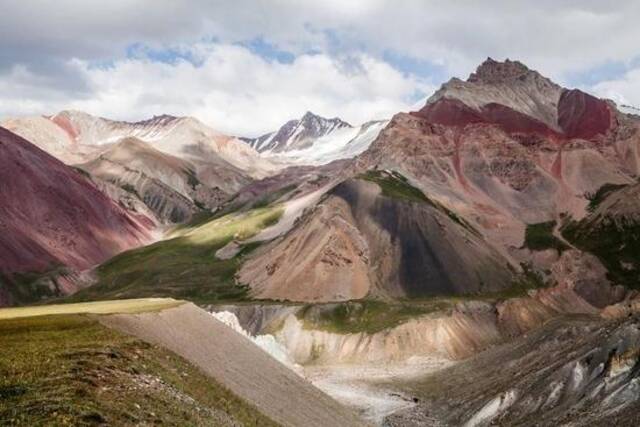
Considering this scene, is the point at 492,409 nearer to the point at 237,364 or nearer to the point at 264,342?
the point at 237,364

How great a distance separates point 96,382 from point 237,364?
838 inches

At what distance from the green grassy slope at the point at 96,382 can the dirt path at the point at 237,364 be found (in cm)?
334

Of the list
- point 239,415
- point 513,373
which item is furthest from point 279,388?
point 513,373

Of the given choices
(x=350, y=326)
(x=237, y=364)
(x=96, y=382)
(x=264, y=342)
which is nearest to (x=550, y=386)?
(x=237, y=364)

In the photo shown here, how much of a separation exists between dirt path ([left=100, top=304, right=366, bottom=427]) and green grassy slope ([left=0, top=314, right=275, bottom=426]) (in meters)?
3.34

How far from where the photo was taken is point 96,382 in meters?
32.7

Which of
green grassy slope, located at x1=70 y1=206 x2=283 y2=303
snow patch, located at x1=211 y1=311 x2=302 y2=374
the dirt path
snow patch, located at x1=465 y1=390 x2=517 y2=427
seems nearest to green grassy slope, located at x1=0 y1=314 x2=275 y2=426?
the dirt path

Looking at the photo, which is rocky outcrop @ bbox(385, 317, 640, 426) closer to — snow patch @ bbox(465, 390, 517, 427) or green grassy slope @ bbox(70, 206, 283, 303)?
snow patch @ bbox(465, 390, 517, 427)

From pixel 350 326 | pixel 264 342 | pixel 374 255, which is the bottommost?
pixel 264 342

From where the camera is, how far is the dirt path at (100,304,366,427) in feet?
157

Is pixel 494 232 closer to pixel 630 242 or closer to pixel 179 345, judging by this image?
pixel 630 242

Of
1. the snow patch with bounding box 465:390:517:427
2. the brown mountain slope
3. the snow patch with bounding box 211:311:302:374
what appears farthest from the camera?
the brown mountain slope

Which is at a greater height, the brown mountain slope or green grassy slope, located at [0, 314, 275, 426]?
the brown mountain slope

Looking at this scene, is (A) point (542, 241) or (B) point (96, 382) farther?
(A) point (542, 241)
